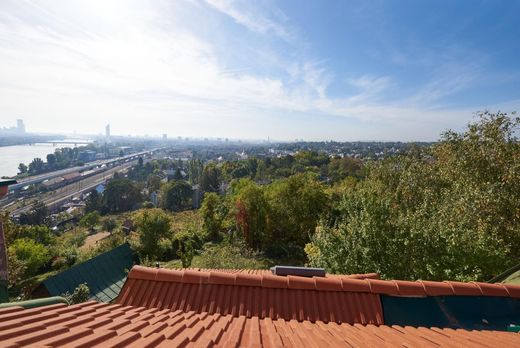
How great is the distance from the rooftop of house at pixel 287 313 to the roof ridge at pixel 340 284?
0.01 m

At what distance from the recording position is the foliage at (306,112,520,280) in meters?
7.40

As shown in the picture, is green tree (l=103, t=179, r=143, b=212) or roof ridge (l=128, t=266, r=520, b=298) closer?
roof ridge (l=128, t=266, r=520, b=298)

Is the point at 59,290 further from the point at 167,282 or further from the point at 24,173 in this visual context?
the point at 24,173

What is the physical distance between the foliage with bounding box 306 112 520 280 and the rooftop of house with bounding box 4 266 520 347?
3.24 meters

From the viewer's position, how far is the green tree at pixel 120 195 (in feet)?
186

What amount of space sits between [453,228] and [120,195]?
60.1 m

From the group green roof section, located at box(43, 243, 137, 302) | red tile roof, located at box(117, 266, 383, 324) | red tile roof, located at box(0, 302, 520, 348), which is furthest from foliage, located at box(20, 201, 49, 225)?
red tile roof, located at box(0, 302, 520, 348)

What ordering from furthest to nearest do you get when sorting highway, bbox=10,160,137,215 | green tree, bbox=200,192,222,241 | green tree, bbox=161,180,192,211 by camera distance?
highway, bbox=10,160,137,215
green tree, bbox=161,180,192,211
green tree, bbox=200,192,222,241

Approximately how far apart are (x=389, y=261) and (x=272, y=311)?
513 centimetres

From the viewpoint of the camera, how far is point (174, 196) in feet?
178

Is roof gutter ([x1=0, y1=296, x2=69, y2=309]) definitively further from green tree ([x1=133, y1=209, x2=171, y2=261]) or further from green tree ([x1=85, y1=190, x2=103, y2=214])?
green tree ([x1=85, y1=190, x2=103, y2=214])

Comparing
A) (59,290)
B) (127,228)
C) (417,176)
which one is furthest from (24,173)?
(417,176)

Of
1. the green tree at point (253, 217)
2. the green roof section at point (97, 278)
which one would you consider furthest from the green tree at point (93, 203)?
the green roof section at point (97, 278)

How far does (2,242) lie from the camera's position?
12.6ft
